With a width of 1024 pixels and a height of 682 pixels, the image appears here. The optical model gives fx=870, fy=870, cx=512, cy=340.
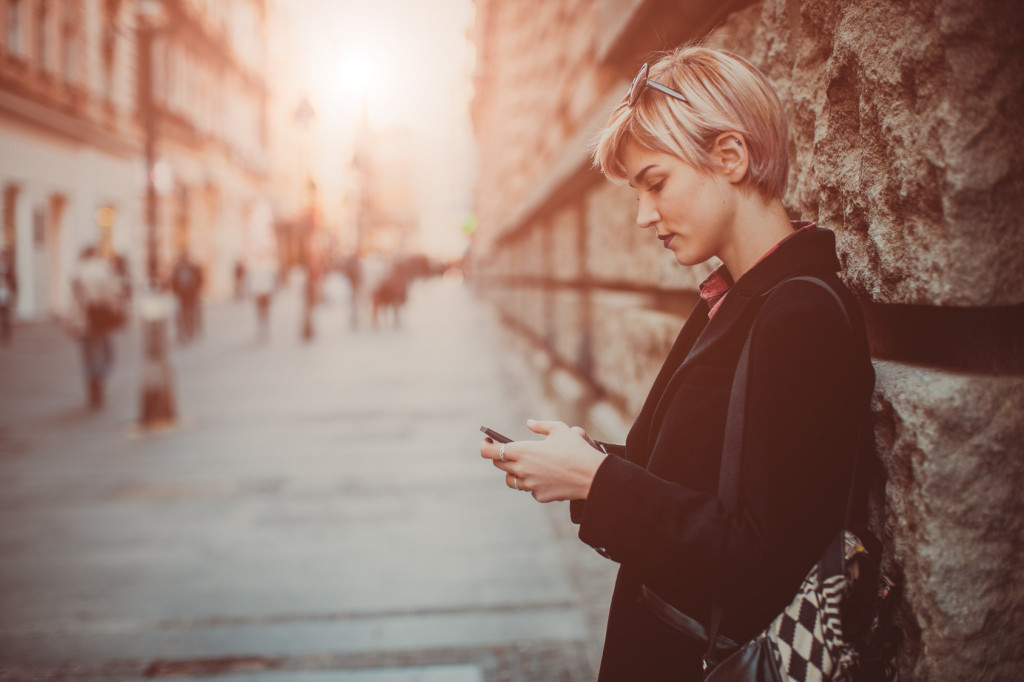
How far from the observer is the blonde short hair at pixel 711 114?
1.34m

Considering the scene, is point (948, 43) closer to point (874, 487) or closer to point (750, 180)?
point (750, 180)

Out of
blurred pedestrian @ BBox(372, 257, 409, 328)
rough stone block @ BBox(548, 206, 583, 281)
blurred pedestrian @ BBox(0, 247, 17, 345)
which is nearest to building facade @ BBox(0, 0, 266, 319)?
blurred pedestrian @ BBox(0, 247, 17, 345)

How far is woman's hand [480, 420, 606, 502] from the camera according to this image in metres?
1.38

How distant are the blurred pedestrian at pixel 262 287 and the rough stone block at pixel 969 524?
17.8 metres

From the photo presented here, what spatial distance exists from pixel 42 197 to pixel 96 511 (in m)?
19.6

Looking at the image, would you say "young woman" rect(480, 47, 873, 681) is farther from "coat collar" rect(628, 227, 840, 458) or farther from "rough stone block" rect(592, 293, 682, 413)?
"rough stone block" rect(592, 293, 682, 413)

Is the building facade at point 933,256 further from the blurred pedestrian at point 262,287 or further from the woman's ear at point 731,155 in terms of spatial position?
the blurred pedestrian at point 262,287

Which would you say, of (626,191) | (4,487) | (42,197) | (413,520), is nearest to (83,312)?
(4,487)

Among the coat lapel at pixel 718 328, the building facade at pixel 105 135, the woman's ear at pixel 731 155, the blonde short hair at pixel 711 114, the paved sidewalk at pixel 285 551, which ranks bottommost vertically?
the paved sidewalk at pixel 285 551

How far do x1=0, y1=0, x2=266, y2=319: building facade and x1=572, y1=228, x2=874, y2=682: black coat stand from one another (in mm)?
9033

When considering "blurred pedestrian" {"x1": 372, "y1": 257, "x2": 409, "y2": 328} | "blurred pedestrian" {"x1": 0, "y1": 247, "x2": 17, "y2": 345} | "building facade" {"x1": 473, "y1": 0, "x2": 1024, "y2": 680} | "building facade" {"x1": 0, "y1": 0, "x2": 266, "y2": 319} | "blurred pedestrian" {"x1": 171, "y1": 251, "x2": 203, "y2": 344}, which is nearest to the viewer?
"building facade" {"x1": 473, "y1": 0, "x2": 1024, "y2": 680}

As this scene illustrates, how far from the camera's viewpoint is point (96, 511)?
5.62 metres

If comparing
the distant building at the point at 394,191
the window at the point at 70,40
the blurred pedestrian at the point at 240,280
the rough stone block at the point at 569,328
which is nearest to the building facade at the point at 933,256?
the rough stone block at the point at 569,328

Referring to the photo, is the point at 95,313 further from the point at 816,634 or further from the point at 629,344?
the point at 816,634
